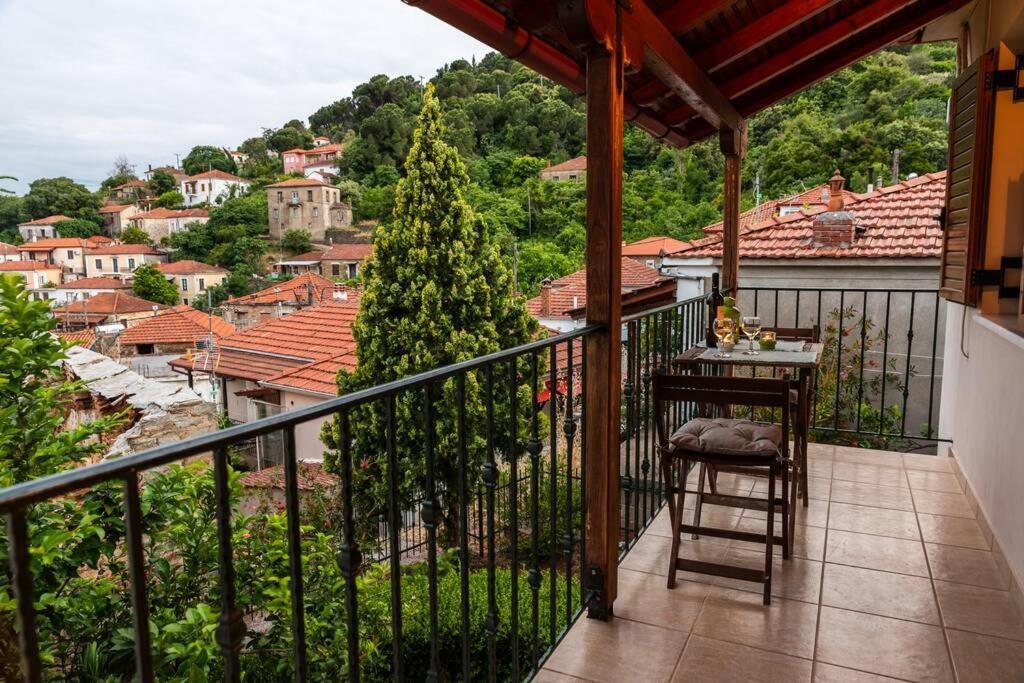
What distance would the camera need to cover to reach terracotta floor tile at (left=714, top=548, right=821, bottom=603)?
2.51 meters

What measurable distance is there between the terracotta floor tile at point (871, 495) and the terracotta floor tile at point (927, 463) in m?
0.46

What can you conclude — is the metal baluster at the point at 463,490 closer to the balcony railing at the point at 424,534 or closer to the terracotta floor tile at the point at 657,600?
the balcony railing at the point at 424,534

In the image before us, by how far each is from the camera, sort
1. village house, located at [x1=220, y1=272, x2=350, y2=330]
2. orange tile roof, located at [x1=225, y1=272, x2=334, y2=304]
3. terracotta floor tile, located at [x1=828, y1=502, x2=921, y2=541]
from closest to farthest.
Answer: terracotta floor tile, located at [x1=828, y1=502, x2=921, y2=541], village house, located at [x1=220, y1=272, x2=350, y2=330], orange tile roof, located at [x1=225, y1=272, x2=334, y2=304]

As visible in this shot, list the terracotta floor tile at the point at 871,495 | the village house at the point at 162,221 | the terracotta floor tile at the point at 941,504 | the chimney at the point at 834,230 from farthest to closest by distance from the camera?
the village house at the point at 162,221 → the chimney at the point at 834,230 → the terracotta floor tile at the point at 871,495 → the terracotta floor tile at the point at 941,504

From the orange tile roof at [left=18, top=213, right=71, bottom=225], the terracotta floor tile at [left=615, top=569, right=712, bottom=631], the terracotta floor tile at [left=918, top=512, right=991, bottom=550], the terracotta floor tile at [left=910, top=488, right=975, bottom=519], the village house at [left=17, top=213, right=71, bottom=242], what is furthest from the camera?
the orange tile roof at [left=18, top=213, right=71, bottom=225]

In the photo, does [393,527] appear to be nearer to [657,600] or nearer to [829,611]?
[657,600]

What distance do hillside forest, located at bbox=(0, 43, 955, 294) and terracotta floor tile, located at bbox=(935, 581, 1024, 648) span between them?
10.3 m

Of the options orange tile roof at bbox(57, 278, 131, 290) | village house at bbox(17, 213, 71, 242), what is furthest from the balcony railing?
village house at bbox(17, 213, 71, 242)

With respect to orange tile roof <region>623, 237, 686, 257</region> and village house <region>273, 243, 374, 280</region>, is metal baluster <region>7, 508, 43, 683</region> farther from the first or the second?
village house <region>273, 243, 374, 280</region>

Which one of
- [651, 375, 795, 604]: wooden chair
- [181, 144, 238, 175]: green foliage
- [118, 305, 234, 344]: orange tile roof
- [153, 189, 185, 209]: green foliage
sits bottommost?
[118, 305, 234, 344]: orange tile roof

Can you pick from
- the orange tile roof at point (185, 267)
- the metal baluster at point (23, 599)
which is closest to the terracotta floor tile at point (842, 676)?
the metal baluster at point (23, 599)

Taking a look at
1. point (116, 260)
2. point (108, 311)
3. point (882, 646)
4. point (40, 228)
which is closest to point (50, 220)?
point (40, 228)

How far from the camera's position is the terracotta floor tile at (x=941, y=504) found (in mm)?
3270

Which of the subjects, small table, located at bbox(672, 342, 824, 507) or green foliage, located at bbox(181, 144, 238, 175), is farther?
green foliage, located at bbox(181, 144, 238, 175)
